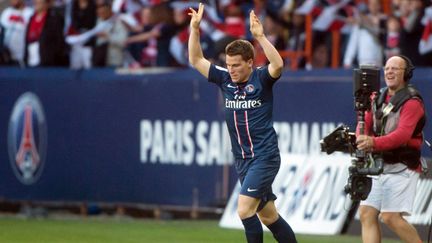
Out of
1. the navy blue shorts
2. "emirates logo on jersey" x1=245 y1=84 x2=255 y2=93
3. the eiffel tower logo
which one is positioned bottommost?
the eiffel tower logo

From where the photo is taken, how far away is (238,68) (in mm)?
12727

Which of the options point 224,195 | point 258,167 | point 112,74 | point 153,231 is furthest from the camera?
point 112,74

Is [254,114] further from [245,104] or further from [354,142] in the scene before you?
[354,142]

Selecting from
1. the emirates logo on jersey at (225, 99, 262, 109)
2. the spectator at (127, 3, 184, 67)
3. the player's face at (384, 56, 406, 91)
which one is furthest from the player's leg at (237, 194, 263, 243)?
the spectator at (127, 3, 184, 67)

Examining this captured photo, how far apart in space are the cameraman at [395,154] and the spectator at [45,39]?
10678 mm

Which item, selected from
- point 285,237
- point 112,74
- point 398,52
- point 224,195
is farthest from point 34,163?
point 285,237

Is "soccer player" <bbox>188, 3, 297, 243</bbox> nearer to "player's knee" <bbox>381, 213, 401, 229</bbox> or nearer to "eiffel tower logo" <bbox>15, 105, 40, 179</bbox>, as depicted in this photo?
"player's knee" <bbox>381, 213, 401, 229</bbox>

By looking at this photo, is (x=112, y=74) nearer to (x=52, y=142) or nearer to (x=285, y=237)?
(x=52, y=142)

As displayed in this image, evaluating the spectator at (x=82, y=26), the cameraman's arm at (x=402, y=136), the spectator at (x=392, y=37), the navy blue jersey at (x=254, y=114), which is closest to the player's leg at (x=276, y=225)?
the navy blue jersey at (x=254, y=114)

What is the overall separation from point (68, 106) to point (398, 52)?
5.53 meters

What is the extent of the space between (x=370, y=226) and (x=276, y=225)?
87 centimetres

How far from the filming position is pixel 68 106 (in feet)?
71.3

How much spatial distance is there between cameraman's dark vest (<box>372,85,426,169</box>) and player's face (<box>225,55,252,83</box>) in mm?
1242

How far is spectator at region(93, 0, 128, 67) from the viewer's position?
22484 mm
